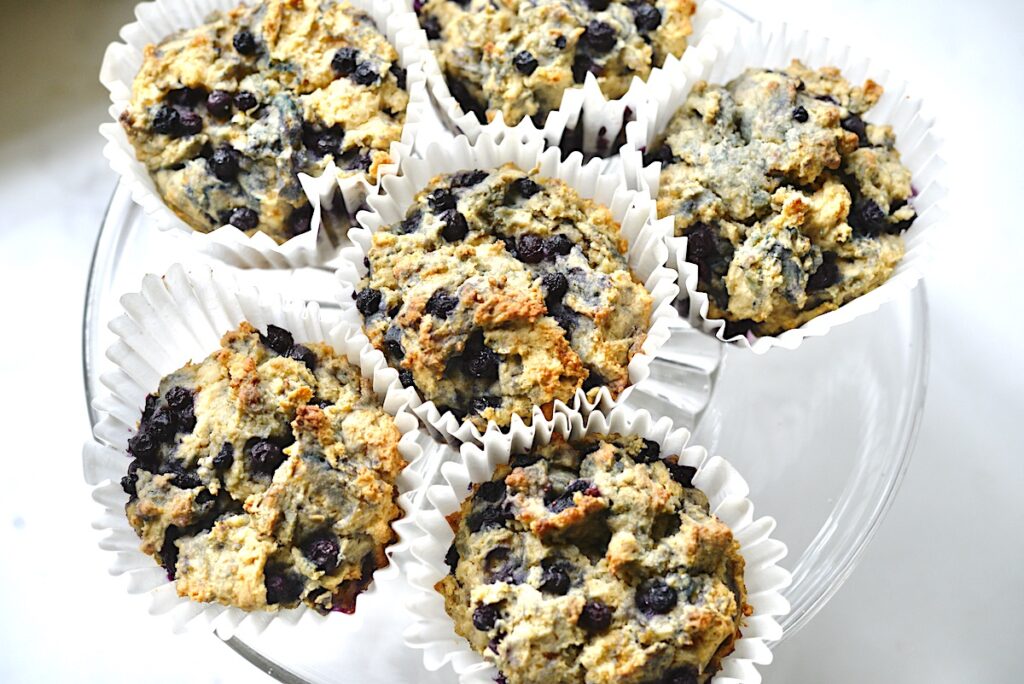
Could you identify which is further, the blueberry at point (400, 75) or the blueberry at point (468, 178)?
the blueberry at point (400, 75)

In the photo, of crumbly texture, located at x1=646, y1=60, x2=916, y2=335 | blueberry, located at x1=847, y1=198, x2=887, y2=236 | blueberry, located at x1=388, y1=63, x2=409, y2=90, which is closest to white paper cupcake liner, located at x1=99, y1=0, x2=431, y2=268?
blueberry, located at x1=388, y1=63, x2=409, y2=90

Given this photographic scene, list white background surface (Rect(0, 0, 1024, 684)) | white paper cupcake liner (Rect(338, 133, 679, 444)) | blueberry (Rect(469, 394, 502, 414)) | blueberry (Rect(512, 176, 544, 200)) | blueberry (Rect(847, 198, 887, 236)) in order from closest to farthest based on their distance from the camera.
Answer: blueberry (Rect(469, 394, 502, 414)), white paper cupcake liner (Rect(338, 133, 679, 444)), blueberry (Rect(512, 176, 544, 200)), blueberry (Rect(847, 198, 887, 236)), white background surface (Rect(0, 0, 1024, 684))

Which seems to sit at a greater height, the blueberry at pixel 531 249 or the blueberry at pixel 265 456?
the blueberry at pixel 531 249

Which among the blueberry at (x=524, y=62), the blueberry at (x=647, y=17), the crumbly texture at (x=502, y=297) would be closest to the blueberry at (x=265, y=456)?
the crumbly texture at (x=502, y=297)

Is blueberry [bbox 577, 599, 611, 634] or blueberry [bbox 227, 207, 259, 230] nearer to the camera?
blueberry [bbox 577, 599, 611, 634]

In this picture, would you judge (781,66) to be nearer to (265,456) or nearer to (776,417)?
(776,417)

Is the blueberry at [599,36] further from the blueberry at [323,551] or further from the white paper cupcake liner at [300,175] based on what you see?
the blueberry at [323,551]

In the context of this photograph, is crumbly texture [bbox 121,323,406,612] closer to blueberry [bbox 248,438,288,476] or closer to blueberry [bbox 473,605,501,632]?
blueberry [bbox 248,438,288,476]

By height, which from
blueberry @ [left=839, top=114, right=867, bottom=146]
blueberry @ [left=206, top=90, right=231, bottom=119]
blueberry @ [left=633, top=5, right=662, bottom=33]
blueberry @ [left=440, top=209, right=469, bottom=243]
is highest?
blueberry @ [left=633, top=5, right=662, bottom=33]
